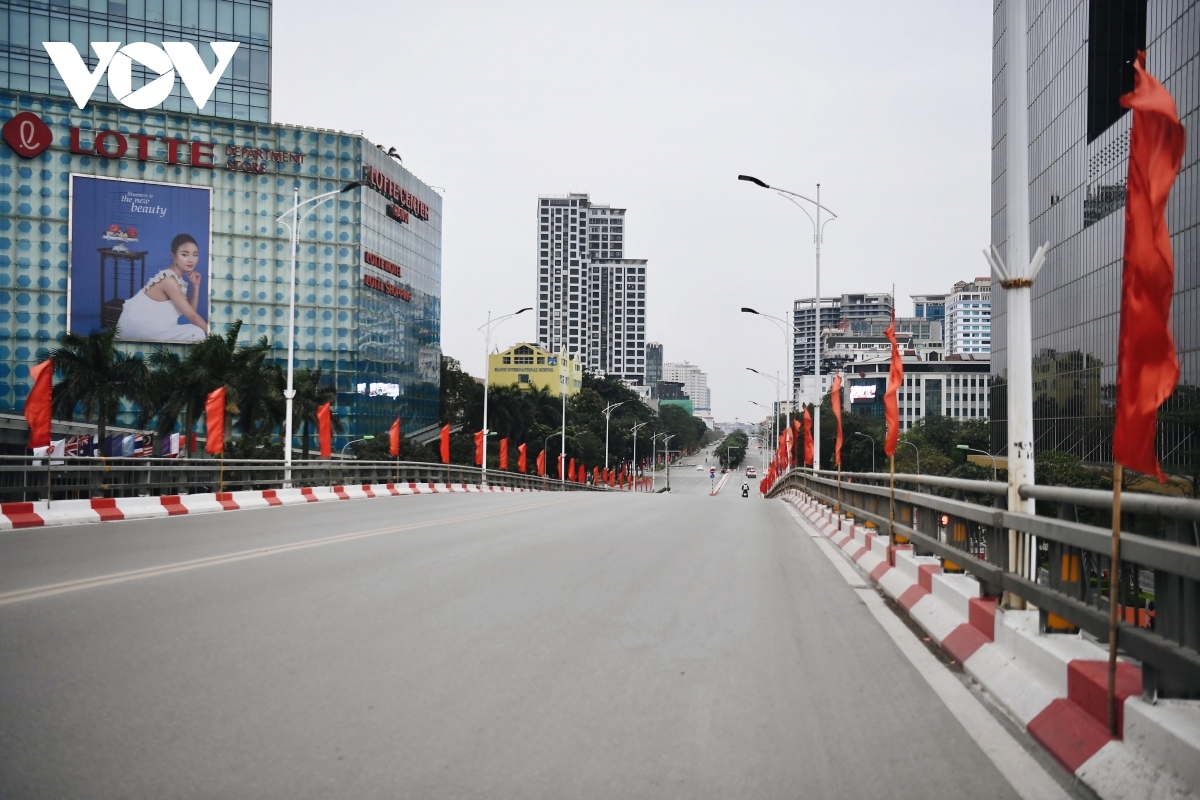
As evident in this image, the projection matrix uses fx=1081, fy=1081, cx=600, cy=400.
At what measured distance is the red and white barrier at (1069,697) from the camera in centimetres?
381

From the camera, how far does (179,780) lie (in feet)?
13.8

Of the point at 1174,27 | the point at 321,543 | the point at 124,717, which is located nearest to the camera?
the point at 124,717

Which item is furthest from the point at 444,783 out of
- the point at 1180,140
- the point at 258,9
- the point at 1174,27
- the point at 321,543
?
the point at 258,9

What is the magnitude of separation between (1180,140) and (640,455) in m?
165

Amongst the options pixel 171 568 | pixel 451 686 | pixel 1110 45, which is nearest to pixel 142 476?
pixel 171 568

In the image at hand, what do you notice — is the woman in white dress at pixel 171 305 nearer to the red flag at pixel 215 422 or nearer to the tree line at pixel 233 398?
the tree line at pixel 233 398

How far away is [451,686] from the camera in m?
5.76

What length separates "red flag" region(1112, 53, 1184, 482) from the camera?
13.6ft

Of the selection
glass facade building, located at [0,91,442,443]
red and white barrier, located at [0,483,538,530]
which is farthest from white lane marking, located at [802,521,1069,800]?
glass facade building, located at [0,91,442,443]

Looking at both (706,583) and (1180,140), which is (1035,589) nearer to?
(1180,140)

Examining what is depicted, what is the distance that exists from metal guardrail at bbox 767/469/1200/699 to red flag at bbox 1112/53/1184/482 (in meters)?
0.33

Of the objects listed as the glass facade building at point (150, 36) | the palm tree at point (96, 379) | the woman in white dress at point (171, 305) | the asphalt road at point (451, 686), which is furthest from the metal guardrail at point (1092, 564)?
the glass facade building at point (150, 36)

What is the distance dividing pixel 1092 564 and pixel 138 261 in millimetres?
88889

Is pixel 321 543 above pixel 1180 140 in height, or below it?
below
